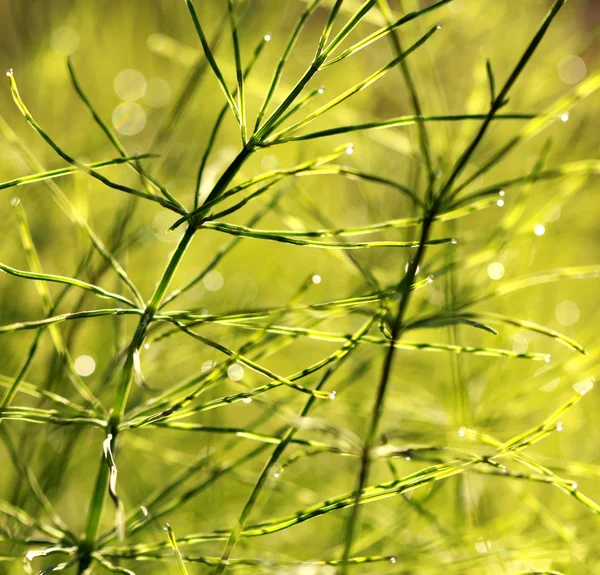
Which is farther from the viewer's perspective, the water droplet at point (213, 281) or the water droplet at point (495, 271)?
the water droplet at point (213, 281)

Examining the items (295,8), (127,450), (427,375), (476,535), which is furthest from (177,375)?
(295,8)

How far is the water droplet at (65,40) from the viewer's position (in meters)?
0.67

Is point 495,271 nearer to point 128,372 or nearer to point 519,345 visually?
point 519,345

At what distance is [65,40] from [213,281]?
0.29 metres

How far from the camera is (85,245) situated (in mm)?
443

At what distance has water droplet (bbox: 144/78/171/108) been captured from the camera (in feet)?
2.81

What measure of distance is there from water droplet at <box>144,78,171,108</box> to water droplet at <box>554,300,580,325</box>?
0.53m

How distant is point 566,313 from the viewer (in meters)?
0.74

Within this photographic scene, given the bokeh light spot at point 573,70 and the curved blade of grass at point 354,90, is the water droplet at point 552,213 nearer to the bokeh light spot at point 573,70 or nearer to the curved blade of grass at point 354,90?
the curved blade of grass at point 354,90

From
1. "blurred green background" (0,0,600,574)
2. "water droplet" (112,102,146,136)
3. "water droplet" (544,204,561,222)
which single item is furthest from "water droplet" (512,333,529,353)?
"water droplet" (112,102,146,136)

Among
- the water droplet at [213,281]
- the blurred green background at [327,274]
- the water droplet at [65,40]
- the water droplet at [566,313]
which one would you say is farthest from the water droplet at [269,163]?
the water droplet at [566,313]

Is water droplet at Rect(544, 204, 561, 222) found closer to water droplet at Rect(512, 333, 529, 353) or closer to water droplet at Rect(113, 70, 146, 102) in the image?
water droplet at Rect(512, 333, 529, 353)

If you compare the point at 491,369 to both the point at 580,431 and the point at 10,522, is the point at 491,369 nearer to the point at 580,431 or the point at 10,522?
the point at 580,431

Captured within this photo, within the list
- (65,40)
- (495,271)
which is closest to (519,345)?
(495,271)
